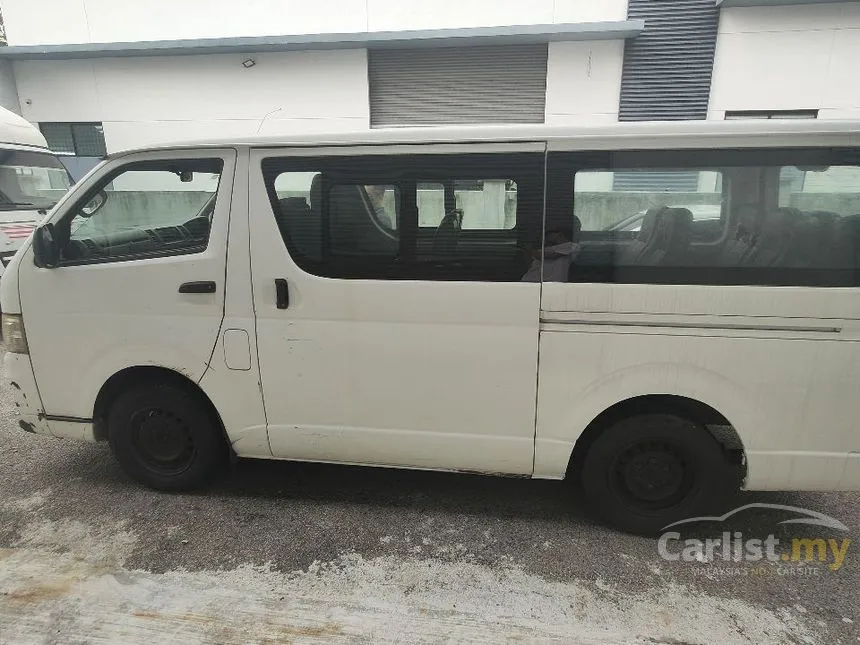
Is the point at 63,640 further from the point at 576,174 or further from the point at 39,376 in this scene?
the point at 576,174

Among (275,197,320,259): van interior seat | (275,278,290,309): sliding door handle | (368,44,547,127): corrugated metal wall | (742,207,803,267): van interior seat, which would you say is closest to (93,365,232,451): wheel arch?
(275,278,290,309): sliding door handle

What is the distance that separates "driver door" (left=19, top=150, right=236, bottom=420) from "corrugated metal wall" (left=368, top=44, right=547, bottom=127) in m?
8.01

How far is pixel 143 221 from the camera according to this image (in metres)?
2.98

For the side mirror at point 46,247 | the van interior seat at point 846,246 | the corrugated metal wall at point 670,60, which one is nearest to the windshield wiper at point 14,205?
the side mirror at point 46,247

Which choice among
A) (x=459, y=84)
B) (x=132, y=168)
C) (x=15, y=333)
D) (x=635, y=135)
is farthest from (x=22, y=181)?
(x=635, y=135)

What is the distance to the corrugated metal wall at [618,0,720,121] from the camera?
899 centimetres

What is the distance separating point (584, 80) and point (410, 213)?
8431 mm

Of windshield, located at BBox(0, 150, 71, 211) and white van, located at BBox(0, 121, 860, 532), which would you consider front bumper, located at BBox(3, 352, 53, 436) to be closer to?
white van, located at BBox(0, 121, 860, 532)

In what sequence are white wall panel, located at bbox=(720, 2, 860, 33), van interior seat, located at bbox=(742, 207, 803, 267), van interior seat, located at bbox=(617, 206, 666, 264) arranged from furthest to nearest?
white wall panel, located at bbox=(720, 2, 860, 33) < van interior seat, located at bbox=(617, 206, 666, 264) < van interior seat, located at bbox=(742, 207, 803, 267)

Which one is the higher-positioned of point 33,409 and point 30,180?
point 30,180

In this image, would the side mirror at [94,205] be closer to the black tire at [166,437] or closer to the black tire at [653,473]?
the black tire at [166,437]

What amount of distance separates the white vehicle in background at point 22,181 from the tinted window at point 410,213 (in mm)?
5866

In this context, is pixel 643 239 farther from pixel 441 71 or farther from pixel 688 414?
pixel 441 71

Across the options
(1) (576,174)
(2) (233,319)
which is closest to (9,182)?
(2) (233,319)
